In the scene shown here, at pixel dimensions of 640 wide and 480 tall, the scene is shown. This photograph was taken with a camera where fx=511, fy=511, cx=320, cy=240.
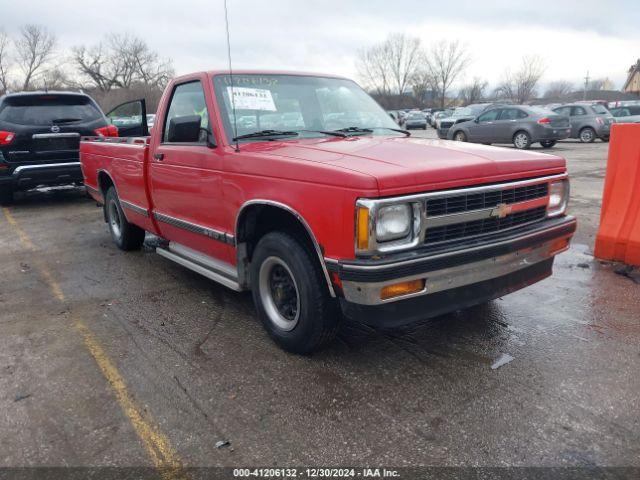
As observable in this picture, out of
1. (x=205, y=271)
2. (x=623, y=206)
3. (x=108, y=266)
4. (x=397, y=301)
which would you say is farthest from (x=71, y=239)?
(x=623, y=206)

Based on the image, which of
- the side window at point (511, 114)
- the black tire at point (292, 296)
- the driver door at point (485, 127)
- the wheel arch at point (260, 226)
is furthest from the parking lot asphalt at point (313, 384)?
the driver door at point (485, 127)

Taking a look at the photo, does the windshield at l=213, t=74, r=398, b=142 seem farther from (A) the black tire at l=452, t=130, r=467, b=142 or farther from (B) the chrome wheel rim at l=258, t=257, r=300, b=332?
(A) the black tire at l=452, t=130, r=467, b=142

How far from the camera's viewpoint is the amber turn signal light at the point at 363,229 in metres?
2.60

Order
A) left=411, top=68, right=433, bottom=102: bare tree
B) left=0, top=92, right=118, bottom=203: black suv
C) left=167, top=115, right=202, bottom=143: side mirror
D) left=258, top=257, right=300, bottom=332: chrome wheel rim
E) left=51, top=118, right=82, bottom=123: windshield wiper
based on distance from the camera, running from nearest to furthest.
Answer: left=258, top=257, right=300, bottom=332: chrome wheel rim, left=167, top=115, right=202, bottom=143: side mirror, left=0, top=92, right=118, bottom=203: black suv, left=51, top=118, right=82, bottom=123: windshield wiper, left=411, top=68, right=433, bottom=102: bare tree

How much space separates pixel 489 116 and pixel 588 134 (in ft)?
15.9

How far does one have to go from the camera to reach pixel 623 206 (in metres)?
5.01

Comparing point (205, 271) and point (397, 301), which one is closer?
point (397, 301)

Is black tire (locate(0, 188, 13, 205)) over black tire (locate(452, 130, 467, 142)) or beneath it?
beneath

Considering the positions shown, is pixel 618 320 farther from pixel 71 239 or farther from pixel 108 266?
pixel 71 239

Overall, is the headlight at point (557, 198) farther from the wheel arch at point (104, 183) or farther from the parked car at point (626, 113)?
the parked car at point (626, 113)

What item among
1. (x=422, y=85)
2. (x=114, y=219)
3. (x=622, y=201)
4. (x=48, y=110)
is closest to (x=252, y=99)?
(x=114, y=219)

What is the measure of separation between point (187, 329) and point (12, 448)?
1.47 m

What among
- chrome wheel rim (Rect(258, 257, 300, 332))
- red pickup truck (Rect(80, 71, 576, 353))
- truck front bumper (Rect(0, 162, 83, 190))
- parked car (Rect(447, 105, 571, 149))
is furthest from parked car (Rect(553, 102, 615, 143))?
chrome wheel rim (Rect(258, 257, 300, 332))

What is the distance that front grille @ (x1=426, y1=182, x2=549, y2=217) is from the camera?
9.14 ft
